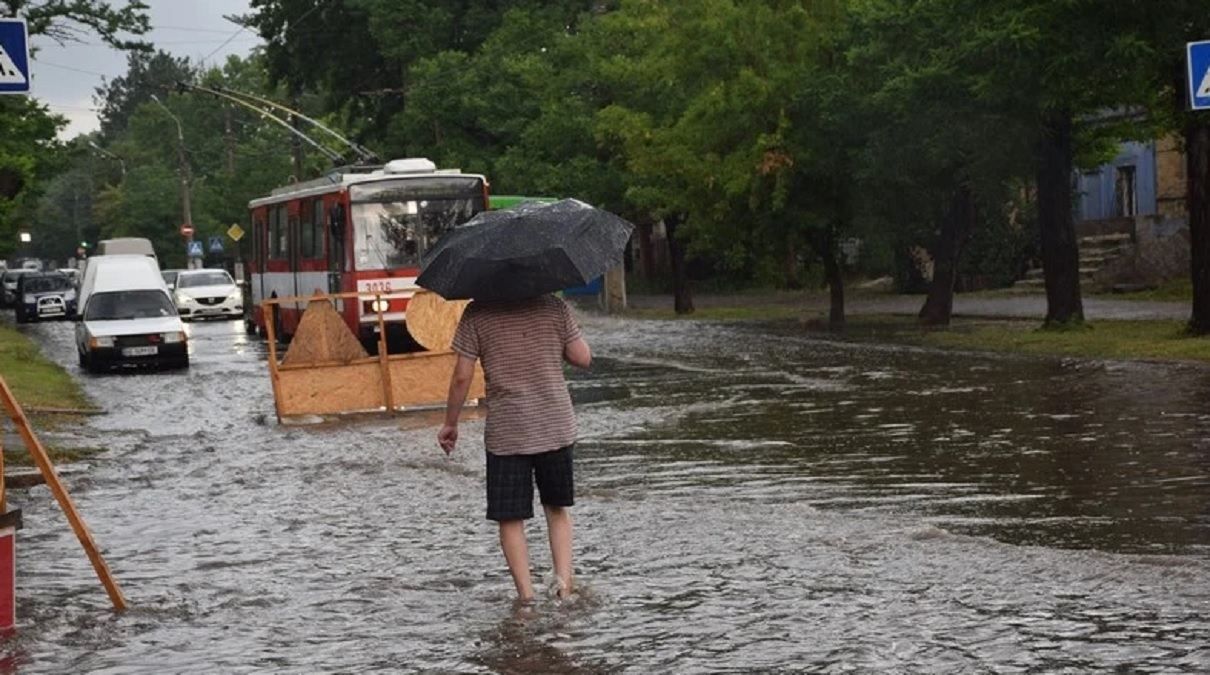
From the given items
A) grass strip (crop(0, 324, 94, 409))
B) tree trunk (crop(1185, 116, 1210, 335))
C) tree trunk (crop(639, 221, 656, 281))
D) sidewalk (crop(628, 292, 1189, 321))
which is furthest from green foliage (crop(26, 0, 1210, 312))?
grass strip (crop(0, 324, 94, 409))

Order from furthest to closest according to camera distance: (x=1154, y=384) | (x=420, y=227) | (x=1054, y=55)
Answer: (x=420, y=227) → (x=1054, y=55) → (x=1154, y=384)

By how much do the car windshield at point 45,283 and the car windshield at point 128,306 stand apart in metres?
33.2

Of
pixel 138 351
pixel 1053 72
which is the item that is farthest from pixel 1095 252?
pixel 138 351

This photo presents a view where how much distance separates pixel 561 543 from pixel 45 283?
6441cm

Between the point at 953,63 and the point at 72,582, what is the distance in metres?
21.8

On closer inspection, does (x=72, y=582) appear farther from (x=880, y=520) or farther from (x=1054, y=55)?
(x=1054, y=55)

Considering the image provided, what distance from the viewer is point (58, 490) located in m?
10.2

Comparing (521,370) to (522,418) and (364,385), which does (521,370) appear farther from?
(364,385)

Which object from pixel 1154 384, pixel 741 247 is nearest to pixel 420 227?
pixel 741 247

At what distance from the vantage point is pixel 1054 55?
28500mm

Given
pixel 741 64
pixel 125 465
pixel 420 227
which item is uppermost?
pixel 741 64

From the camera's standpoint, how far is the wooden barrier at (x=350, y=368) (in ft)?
77.8

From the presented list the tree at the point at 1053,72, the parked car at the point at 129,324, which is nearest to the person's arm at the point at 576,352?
the tree at the point at 1053,72

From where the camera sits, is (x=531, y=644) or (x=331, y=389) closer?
(x=531, y=644)
